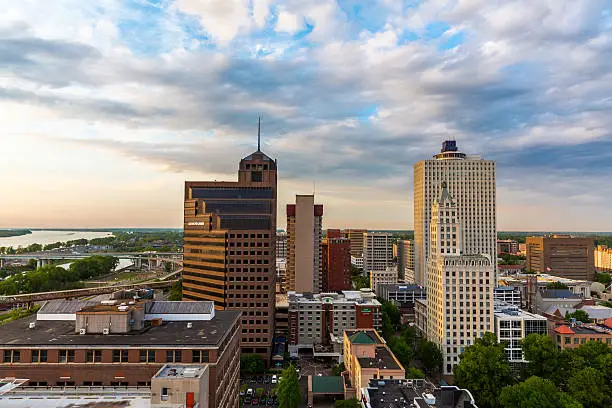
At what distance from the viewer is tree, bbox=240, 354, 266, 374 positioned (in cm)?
12025

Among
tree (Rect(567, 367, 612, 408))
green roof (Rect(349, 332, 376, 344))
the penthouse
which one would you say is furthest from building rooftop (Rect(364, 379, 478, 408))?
tree (Rect(567, 367, 612, 408))

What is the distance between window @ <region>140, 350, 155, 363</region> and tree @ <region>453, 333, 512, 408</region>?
6467 centimetres

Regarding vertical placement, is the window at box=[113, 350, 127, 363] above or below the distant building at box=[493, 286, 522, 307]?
above

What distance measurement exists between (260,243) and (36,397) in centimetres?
9233

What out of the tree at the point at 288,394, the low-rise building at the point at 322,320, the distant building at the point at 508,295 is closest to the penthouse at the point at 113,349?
→ the tree at the point at 288,394

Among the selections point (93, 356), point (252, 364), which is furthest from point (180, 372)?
point (252, 364)

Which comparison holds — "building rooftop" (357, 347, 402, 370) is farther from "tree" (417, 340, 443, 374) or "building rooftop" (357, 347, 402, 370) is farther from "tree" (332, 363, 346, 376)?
"tree" (417, 340, 443, 374)

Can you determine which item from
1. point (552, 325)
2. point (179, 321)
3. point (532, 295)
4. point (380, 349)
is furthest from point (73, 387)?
point (532, 295)

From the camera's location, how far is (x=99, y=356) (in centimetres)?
5912

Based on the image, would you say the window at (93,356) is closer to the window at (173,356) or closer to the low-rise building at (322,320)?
the window at (173,356)

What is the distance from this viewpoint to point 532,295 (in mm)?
176875

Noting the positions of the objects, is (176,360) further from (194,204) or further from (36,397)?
(194,204)

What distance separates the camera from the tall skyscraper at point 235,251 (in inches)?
5212

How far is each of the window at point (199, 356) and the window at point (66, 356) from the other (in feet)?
53.3
